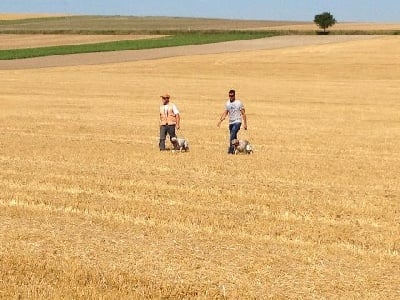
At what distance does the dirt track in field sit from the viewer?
71125 mm

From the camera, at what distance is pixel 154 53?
77750mm

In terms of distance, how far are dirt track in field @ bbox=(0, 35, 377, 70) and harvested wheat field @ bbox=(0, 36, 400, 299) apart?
36123mm

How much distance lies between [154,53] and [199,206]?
215 feet

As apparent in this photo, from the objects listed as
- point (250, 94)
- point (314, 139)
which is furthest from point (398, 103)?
point (314, 139)

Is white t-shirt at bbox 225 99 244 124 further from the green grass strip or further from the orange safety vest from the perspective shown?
the green grass strip

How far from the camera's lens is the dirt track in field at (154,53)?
2800 inches

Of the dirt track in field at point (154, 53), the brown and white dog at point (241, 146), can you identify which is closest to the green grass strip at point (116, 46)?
the dirt track in field at point (154, 53)

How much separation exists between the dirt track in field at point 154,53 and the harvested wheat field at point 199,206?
119 feet

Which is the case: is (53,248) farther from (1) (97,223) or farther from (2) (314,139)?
(2) (314,139)

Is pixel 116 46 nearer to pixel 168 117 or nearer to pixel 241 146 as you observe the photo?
pixel 168 117

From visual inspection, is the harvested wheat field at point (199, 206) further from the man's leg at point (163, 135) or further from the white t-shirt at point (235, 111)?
the white t-shirt at point (235, 111)

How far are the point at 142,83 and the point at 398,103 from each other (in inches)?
742

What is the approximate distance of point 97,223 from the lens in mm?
11805

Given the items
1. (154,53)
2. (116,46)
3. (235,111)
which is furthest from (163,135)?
(116,46)
